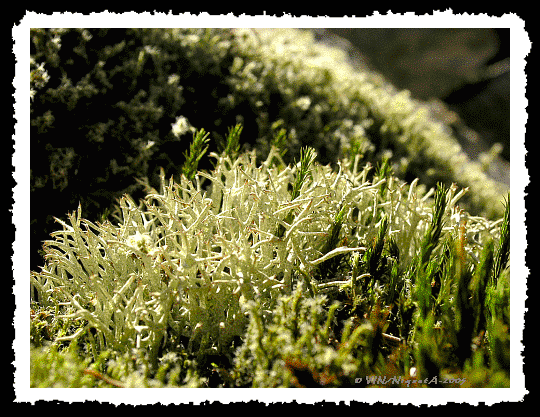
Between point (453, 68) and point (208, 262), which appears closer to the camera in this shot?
point (208, 262)

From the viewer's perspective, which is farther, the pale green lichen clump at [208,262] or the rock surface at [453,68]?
the rock surface at [453,68]

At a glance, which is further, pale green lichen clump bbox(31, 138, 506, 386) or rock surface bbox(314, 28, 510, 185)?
rock surface bbox(314, 28, 510, 185)

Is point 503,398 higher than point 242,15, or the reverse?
point 242,15

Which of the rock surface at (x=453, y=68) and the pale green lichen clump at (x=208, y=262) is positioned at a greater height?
the rock surface at (x=453, y=68)

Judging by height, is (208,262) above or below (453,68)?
below

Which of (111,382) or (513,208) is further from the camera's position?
(513,208)

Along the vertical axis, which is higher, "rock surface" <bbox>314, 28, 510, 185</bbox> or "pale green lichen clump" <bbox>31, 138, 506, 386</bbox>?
"rock surface" <bbox>314, 28, 510, 185</bbox>

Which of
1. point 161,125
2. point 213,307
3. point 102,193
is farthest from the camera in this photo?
point 161,125

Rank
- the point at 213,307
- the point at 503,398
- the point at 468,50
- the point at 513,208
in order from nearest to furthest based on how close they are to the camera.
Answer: the point at 503,398
the point at 213,307
the point at 513,208
the point at 468,50

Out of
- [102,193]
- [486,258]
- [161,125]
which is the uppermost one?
[161,125]

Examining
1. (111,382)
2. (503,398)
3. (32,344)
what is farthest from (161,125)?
(503,398)

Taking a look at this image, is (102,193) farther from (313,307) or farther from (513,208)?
(513,208)
